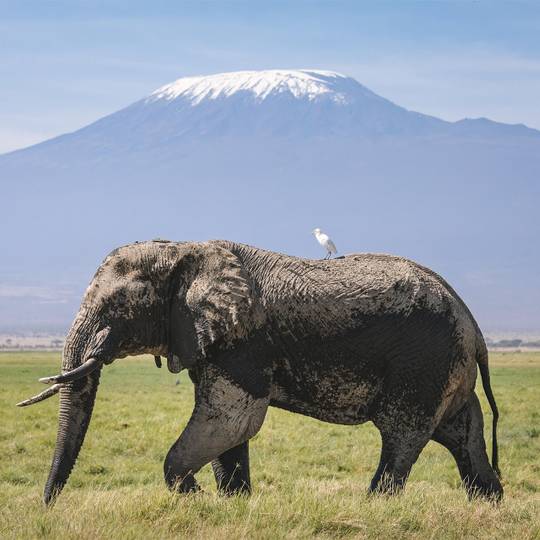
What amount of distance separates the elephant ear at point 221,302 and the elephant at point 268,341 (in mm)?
12

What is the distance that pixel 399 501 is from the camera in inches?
412

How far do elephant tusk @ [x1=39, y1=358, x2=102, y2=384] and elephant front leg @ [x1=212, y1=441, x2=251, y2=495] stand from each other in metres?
1.77

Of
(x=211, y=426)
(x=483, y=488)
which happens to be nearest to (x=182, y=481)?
(x=211, y=426)

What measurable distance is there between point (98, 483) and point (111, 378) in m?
33.6

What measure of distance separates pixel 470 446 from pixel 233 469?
239cm

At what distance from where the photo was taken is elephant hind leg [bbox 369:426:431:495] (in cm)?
1114

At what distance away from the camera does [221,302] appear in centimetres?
1079

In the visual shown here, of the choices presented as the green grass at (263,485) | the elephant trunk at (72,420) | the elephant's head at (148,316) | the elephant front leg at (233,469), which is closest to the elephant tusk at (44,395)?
the elephant's head at (148,316)

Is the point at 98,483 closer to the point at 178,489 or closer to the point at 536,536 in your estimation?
the point at 178,489

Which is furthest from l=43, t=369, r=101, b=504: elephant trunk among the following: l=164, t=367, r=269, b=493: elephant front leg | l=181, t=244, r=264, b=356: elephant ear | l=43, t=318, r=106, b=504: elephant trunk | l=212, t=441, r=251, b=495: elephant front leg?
l=212, t=441, r=251, b=495: elephant front leg

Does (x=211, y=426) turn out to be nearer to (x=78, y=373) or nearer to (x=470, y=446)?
(x=78, y=373)

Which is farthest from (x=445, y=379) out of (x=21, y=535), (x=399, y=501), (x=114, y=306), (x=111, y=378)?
(x=111, y=378)

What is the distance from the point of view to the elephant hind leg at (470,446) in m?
11.9

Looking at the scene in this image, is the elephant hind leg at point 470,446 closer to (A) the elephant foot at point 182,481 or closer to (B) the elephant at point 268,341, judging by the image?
(B) the elephant at point 268,341
